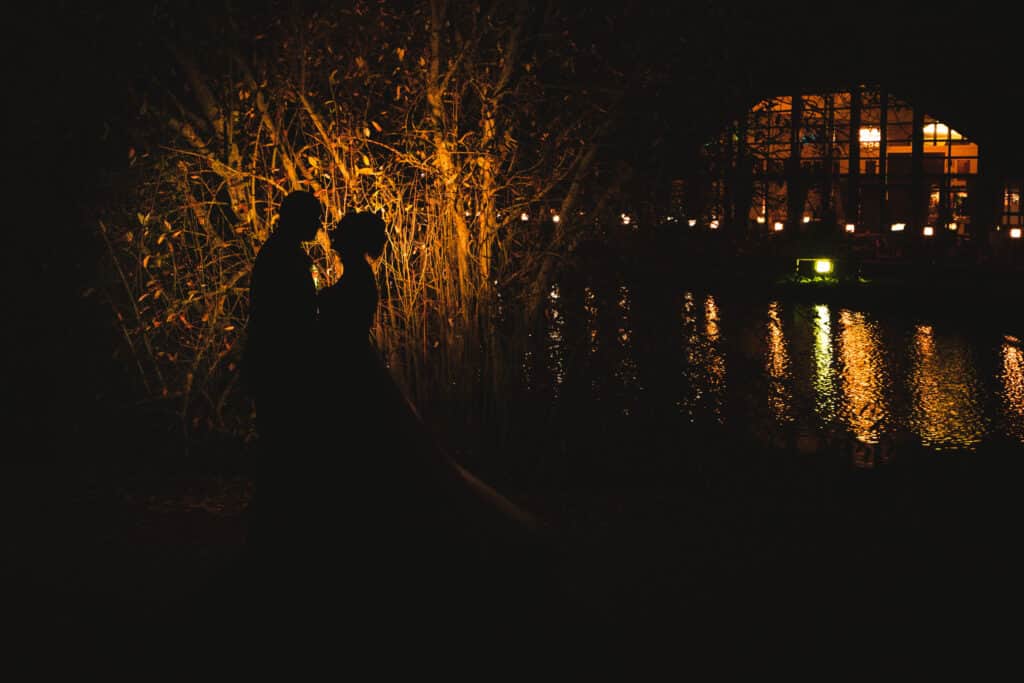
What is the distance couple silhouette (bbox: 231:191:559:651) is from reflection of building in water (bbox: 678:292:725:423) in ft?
16.5

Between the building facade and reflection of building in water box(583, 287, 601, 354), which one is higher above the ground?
the building facade

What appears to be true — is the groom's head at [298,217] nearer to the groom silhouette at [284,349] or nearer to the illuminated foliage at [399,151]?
the groom silhouette at [284,349]

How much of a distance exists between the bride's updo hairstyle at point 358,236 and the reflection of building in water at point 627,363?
140 inches

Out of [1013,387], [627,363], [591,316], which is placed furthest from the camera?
[627,363]

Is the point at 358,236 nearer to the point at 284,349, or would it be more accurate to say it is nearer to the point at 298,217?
the point at 298,217

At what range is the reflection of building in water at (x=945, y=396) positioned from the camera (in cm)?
860

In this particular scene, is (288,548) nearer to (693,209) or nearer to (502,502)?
(502,502)

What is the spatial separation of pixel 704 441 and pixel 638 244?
173 centimetres

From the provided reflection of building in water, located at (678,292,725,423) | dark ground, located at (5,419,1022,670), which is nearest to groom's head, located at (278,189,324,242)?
dark ground, located at (5,419,1022,670)

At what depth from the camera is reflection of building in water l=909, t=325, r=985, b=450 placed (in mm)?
8602

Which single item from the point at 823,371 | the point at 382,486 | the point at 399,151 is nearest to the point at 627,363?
the point at 823,371

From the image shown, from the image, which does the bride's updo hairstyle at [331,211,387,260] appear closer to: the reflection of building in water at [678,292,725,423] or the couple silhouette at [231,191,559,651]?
the couple silhouette at [231,191,559,651]

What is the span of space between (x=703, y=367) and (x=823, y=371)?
129 cm

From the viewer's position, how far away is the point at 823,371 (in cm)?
1187
